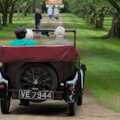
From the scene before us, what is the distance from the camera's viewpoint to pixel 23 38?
11.2 metres

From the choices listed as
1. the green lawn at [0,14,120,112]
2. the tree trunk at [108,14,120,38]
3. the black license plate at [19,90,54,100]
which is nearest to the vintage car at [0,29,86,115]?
the black license plate at [19,90,54,100]

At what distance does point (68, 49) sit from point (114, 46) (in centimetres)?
2156

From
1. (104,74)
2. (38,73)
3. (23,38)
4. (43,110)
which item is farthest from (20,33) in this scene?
(104,74)

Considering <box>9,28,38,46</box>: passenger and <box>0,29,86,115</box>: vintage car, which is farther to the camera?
<box>9,28,38,46</box>: passenger

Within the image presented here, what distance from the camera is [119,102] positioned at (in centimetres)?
1264

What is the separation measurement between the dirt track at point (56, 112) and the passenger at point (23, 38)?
1241 millimetres

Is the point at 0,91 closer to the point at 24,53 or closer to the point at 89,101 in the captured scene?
the point at 24,53

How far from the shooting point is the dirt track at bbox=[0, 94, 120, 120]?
10523 millimetres

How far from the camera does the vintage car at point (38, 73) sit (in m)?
10.5

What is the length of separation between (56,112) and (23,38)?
1.49 m

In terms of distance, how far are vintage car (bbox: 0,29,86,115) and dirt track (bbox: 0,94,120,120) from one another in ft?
0.93

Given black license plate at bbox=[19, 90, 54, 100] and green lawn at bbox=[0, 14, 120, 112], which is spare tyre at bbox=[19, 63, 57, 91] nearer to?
black license plate at bbox=[19, 90, 54, 100]

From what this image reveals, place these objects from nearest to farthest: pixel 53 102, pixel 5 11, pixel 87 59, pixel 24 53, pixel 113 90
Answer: pixel 24 53, pixel 53 102, pixel 113 90, pixel 87 59, pixel 5 11

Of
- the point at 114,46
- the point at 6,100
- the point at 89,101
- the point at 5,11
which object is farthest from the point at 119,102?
the point at 5,11
